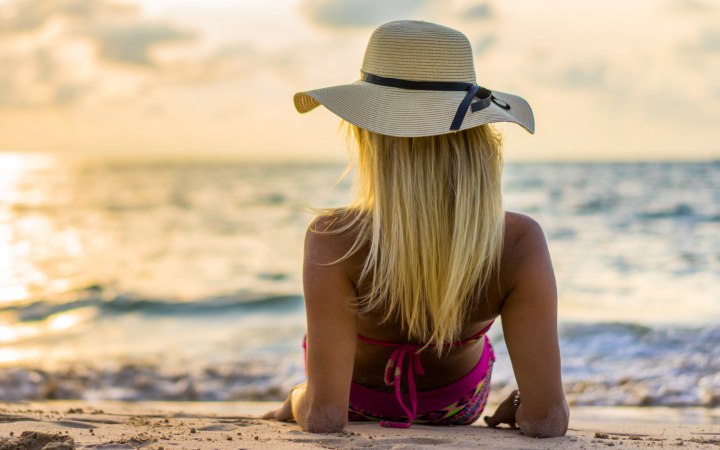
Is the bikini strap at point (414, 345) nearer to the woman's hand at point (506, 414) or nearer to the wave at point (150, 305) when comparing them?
the woman's hand at point (506, 414)

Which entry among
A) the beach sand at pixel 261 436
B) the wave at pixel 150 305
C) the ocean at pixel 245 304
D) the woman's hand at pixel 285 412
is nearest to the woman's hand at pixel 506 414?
the beach sand at pixel 261 436

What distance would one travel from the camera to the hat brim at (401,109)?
2291 mm

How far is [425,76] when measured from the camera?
8.10 ft

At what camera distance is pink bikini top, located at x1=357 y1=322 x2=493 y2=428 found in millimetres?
2738

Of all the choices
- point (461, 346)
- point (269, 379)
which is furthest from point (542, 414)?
point (269, 379)

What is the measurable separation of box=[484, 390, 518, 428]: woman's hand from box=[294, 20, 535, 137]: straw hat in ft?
3.53

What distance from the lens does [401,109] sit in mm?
2359

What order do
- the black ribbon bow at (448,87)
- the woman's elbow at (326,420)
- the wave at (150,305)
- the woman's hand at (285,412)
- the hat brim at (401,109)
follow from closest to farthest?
1. the hat brim at (401,109)
2. the black ribbon bow at (448,87)
3. the woman's elbow at (326,420)
4. the woman's hand at (285,412)
5. the wave at (150,305)

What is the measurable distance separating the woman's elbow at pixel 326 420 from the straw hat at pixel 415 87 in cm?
103

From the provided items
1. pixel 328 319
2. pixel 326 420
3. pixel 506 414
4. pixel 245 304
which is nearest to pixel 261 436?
pixel 326 420

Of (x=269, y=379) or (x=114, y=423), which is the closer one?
(x=114, y=423)

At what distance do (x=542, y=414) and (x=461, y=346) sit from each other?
0.37 meters

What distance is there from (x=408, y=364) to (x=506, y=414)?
1.55 feet

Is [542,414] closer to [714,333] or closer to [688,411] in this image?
[688,411]
